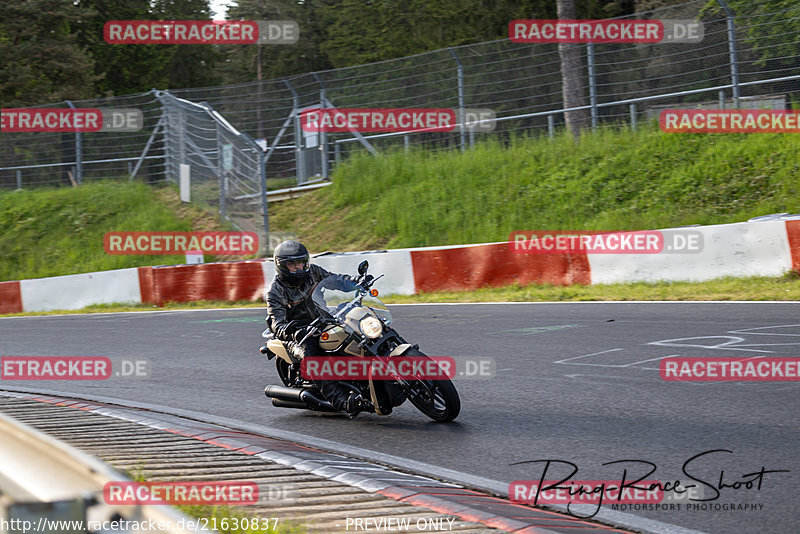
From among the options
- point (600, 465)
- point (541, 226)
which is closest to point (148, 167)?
point (541, 226)

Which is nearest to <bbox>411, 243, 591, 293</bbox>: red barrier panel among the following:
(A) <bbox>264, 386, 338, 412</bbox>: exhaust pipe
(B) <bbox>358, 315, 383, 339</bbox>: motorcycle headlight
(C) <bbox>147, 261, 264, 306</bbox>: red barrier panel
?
(C) <bbox>147, 261, 264, 306</bbox>: red barrier panel

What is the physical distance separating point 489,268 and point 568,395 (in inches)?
279

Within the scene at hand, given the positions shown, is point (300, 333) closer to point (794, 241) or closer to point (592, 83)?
point (794, 241)

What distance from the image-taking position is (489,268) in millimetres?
14242

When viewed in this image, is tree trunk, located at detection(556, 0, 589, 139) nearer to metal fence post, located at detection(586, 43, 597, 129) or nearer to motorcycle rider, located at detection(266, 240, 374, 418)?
metal fence post, located at detection(586, 43, 597, 129)

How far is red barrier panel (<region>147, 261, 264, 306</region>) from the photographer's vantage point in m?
16.2

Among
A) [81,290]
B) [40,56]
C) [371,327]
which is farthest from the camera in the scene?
[40,56]

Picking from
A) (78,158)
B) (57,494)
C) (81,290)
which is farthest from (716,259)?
(78,158)

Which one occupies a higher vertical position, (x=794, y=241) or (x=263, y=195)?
(x=263, y=195)

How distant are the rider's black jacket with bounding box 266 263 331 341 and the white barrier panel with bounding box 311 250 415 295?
7399 millimetres

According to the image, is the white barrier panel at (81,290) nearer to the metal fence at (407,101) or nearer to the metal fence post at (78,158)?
the metal fence at (407,101)

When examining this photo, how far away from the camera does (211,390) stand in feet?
27.7

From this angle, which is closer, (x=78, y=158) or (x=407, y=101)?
(x=407, y=101)

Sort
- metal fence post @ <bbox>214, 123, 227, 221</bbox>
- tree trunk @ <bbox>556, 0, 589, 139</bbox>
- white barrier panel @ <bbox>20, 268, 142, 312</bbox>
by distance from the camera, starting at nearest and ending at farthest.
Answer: white barrier panel @ <bbox>20, 268, 142, 312</bbox>
tree trunk @ <bbox>556, 0, 589, 139</bbox>
metal fence post @ <bbox>214, 123, 227, 221</bbox>
